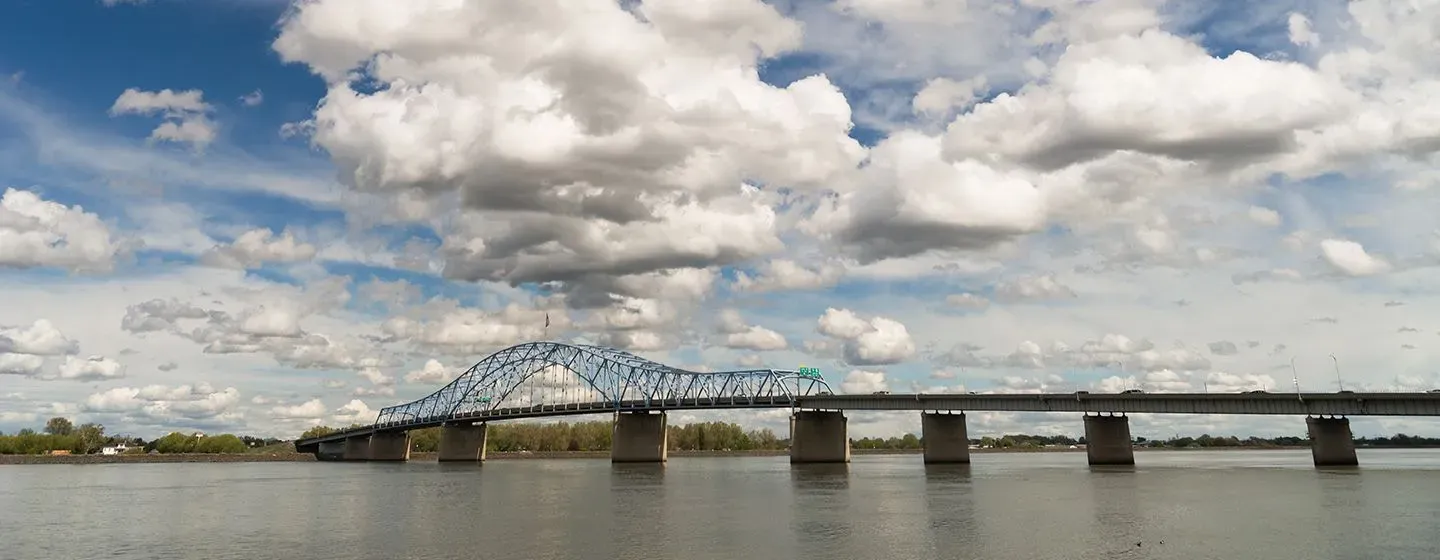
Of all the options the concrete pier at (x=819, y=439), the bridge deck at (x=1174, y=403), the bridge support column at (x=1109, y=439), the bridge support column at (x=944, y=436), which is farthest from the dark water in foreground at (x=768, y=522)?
the concrete pier at (x=819, y=439)

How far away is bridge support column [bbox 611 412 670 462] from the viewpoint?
173500 millimetres

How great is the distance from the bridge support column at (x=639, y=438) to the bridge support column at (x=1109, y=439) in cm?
7861

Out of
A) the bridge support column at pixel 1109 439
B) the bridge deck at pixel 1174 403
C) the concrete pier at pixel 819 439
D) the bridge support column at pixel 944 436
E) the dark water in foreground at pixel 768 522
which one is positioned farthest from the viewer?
the concrete pier at pixel 819 439

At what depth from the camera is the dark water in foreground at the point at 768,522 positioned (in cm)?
3672

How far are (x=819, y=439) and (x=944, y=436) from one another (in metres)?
20.4

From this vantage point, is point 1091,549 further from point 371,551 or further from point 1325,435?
point 1325,435

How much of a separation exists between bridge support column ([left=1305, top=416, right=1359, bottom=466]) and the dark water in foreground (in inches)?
845

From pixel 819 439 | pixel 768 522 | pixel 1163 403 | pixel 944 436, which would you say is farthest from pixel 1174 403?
pixel 768 522

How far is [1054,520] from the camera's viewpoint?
46.9 meters

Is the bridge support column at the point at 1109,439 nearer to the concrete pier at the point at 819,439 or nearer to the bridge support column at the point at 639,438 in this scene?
the concrete pier at the point at 819,439

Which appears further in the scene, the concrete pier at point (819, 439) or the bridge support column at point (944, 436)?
the concrete pier at point (819, 439)

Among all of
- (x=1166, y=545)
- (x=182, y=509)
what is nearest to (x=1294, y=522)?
(x=1166, y=545)

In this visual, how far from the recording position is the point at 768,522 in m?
48.4

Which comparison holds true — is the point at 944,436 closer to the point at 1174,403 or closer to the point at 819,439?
the point at 819,439
